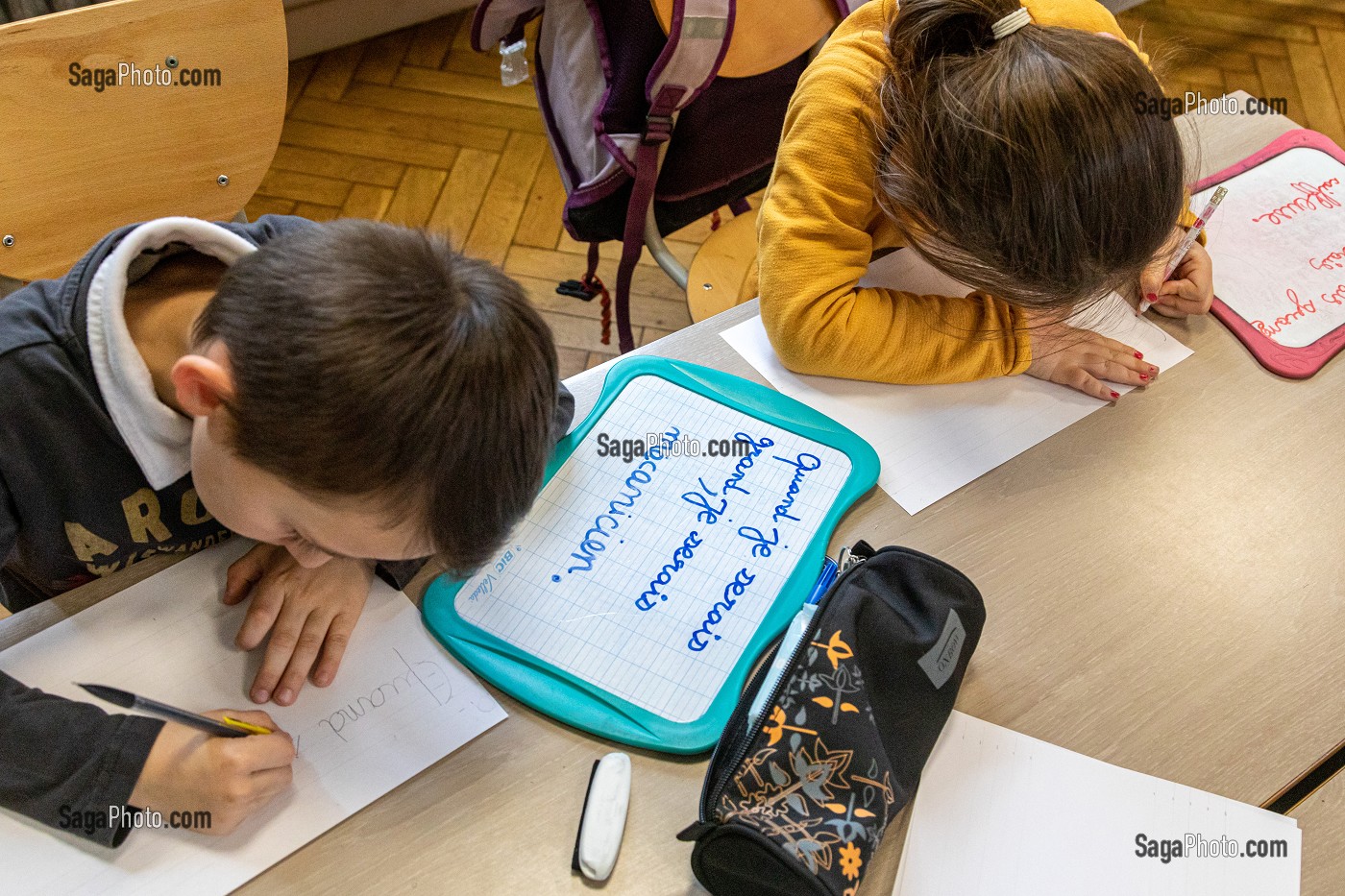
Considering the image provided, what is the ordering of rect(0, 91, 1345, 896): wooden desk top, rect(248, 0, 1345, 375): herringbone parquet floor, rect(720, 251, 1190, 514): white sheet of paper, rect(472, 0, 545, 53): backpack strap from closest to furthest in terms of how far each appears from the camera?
rect(0, 91, 1345, 896): wooden desk top → rect(720, 251, 1190, 514): white sheet of paper → rect(472, 0, 545, 53): backpack strap → rect(248, 0, 1345, 375): herringbone parquet floor

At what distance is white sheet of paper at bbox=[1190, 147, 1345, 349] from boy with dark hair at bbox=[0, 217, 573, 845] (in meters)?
0.76

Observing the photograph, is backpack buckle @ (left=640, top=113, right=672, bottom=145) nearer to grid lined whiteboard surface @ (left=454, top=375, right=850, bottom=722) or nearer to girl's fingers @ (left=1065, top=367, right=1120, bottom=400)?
grid lined whiteboard surface @ (left=454, top=375, right=850, bottom=722)

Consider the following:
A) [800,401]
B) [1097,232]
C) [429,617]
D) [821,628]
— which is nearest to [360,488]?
[429,617]

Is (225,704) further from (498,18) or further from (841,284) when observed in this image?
(498,18)

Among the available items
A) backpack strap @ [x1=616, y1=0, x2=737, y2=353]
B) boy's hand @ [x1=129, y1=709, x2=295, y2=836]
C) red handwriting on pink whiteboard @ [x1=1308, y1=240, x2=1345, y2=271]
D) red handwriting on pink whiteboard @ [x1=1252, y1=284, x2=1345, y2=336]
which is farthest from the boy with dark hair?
red handwriting on pink whiteboard @ [x1=1308, y1=240, x2=1345, y2=271]

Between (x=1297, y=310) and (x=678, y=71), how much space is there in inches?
26.6

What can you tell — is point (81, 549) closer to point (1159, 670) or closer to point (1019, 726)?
point (1019, 726)

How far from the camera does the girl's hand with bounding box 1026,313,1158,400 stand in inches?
35.9

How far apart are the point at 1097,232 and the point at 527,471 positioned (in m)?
0.48

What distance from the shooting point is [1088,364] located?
917 mm

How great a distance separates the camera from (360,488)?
1.83 ft

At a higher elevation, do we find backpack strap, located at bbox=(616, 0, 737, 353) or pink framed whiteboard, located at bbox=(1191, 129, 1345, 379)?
backpack strap, located at bbox=(616, 0, 737, 353)

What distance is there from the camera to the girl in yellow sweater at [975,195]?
0.75 meters

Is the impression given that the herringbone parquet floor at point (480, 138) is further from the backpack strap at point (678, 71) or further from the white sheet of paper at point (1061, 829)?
the white sheet of paper at point (1061, 829)
